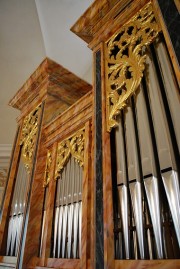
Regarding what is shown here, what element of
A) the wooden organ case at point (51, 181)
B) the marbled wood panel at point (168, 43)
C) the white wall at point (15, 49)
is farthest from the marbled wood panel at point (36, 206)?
the white wall at point (15, 49)

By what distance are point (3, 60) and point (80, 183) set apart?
180 inches

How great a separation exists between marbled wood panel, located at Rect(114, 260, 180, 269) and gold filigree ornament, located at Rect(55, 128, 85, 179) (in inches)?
38.8

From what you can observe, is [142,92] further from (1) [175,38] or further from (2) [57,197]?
(2) [57,197]

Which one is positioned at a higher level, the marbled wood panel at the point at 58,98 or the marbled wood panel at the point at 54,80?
the marbled wood panel at the point at 54,80

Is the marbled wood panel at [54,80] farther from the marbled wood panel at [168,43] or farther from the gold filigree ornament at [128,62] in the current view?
the marbled wood panel at [168,43]

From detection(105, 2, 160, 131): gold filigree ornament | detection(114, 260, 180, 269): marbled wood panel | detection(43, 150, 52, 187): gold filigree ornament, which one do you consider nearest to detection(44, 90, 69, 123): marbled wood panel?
detection(43, 150, 52, 187): gold filigree ornament

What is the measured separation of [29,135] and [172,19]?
2.37 meters

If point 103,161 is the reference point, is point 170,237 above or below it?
below

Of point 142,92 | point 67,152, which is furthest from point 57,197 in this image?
point 142,92

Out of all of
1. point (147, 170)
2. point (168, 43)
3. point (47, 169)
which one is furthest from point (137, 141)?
point (47, 169)

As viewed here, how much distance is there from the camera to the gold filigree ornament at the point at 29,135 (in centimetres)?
321

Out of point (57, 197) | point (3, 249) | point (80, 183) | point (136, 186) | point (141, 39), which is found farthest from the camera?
point (3, 249)

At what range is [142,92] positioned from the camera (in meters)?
1.82

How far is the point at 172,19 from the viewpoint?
1.63 m
